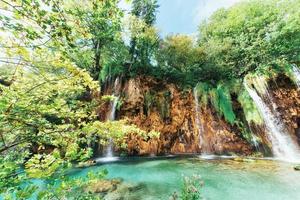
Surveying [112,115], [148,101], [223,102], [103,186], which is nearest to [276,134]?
[223,102]

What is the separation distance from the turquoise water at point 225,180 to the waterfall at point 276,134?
2735mm

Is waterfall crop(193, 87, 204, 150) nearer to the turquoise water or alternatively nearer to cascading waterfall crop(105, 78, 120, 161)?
the turquoise water

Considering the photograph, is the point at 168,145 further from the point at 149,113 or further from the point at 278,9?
the point at 278,9

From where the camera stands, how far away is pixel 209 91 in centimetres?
1401

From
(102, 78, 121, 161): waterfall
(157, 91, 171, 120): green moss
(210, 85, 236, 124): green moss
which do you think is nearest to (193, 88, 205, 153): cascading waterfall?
(210, 85, 236, 124): green moss

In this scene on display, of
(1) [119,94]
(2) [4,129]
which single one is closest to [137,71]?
(1) [119,94]

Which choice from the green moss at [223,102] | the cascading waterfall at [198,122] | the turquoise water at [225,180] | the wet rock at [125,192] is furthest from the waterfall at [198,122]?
the wet rock at [125,192]

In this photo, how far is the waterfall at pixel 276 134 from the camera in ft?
35.6

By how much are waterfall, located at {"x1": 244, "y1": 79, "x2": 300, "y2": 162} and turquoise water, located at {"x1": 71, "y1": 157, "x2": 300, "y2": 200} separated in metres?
2.74

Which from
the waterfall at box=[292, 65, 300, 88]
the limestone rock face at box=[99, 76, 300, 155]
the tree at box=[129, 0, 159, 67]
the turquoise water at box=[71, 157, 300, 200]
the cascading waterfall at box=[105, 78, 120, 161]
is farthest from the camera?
the tree at box=[129, 0, 159, 67]

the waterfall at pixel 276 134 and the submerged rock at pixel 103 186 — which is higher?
the waterfall at pixel 276 134

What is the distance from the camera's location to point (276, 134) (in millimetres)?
11594

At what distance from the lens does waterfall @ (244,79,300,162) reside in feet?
35.6

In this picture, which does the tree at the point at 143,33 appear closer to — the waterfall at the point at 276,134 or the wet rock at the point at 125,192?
the waterfall at the point at 276,134
